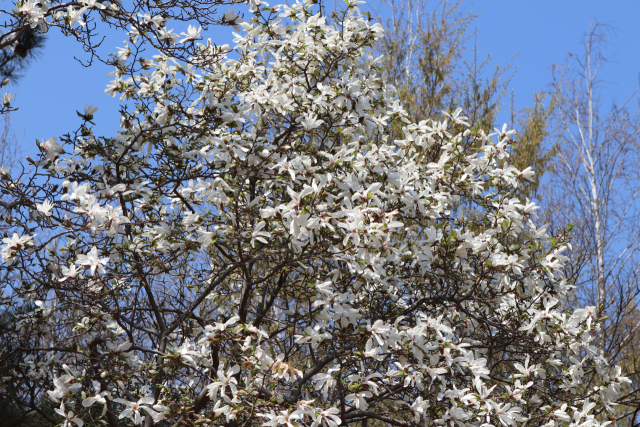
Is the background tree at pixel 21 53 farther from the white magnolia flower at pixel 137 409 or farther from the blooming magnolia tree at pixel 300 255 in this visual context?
the white magnolia flower at pixel 137 409

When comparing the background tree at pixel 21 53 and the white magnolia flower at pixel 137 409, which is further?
the background tree at pixel 21 53

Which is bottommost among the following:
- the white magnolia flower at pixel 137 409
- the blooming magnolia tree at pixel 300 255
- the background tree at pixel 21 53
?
the white magnolia flower at pixel 137 409

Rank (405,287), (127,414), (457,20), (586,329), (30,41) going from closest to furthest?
1. (127,414)
2. (586,329)
3. (405,287)
4. (30,41)
5. (457,20)

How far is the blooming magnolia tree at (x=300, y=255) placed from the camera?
343 centimetres

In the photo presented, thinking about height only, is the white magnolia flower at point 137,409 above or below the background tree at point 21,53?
below

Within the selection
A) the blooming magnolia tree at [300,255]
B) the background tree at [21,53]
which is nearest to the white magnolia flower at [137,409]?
the blooming magnolia tree at [300,255]

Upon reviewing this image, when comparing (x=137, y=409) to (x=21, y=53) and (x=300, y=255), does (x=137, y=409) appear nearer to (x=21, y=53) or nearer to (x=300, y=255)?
(x=300, y=255)

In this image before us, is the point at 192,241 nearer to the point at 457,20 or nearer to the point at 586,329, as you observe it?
the point at 586,329

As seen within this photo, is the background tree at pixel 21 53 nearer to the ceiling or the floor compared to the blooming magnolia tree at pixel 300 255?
nearer to the ceiling

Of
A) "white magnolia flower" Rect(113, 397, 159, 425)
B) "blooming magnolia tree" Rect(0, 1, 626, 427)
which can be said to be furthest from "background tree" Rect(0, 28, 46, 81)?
"white magnolia flower" Rect(113, 397, 159, 425)

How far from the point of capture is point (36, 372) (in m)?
4.71

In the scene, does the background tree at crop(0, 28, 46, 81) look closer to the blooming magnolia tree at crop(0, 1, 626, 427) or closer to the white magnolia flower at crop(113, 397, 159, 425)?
the blooming magnolia tree at crop(0, 1, 626, 427)

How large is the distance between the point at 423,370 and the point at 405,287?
3.85 feet

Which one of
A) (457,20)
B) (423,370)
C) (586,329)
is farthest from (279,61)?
(457,20)
